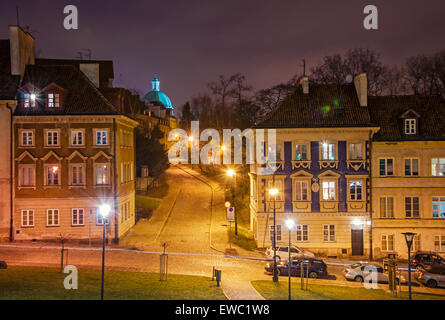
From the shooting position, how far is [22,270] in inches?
972

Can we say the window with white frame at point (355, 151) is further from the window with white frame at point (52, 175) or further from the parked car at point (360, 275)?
the window with white frame at point (52, 175)

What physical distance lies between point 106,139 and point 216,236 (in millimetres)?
13306

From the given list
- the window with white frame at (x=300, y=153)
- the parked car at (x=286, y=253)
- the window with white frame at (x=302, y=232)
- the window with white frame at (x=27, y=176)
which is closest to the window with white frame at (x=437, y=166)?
the window with white frame at (x=300, y=153)

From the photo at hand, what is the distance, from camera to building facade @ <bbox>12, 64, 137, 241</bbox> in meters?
35.7

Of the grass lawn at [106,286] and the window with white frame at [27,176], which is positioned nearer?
the grass lawn at [106,286]

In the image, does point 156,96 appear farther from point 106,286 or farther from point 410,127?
point 106,286

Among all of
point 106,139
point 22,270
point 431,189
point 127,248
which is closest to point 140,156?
point 106,139

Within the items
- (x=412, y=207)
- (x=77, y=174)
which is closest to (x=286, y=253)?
(x=412, y=207)

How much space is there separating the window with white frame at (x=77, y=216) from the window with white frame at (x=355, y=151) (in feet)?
76.9

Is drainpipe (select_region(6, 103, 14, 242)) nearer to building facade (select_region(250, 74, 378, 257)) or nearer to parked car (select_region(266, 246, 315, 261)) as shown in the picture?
building facade (select_region(250, 74, 378, 257))

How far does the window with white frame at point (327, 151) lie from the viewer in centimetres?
3538

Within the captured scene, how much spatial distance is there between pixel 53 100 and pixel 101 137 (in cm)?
518

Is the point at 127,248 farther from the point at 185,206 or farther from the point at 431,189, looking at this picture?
the point at 431,189

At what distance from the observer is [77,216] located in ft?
118
